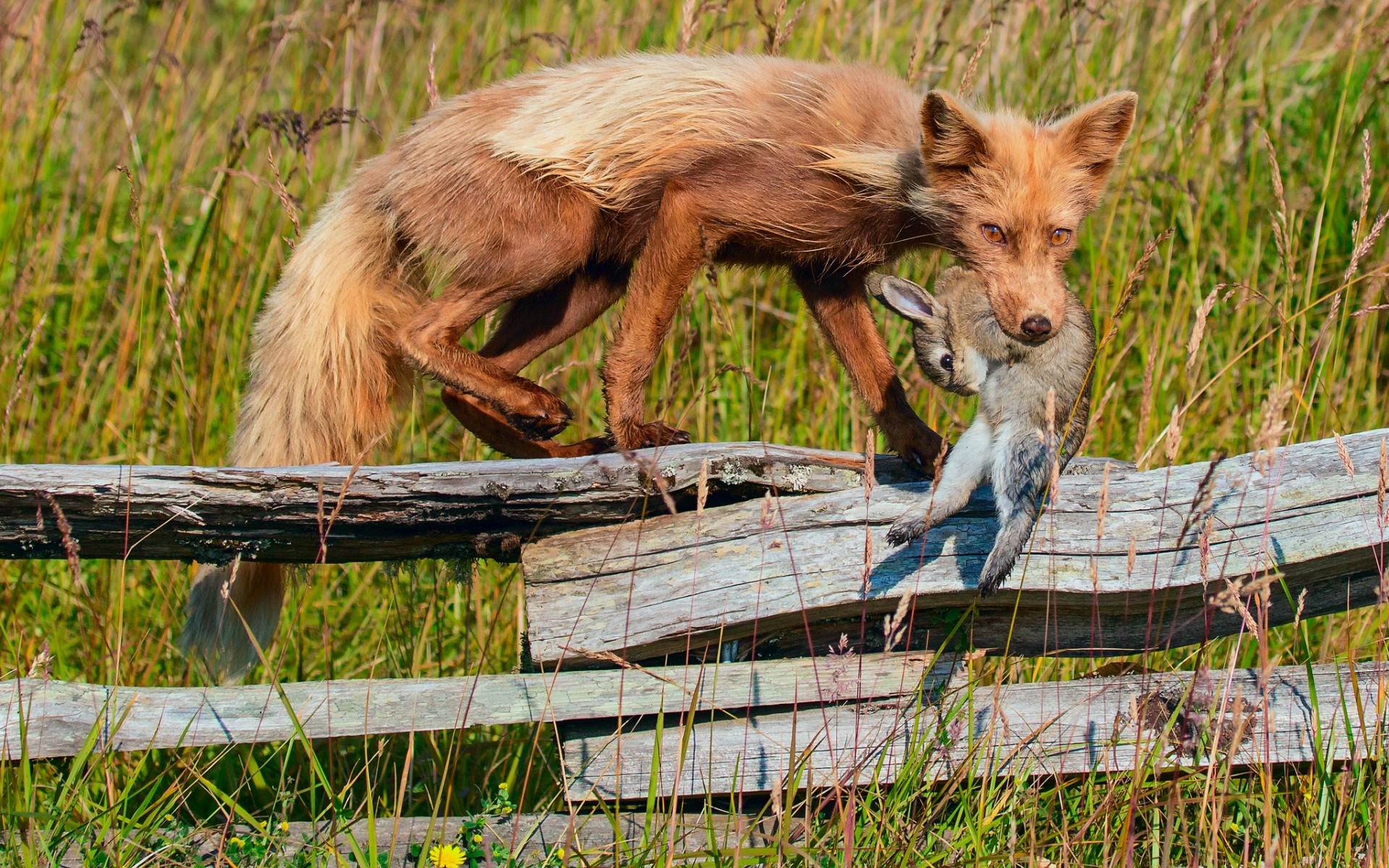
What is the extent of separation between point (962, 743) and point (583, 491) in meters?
0.97

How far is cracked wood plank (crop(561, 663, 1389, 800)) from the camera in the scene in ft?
7.89

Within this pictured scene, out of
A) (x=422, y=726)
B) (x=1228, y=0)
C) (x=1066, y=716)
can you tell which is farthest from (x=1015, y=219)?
(x=1228, y=0)

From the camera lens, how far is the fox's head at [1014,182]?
2742 mm

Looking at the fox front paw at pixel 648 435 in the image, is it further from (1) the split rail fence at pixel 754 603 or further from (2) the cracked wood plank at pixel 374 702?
(2) the cracked wood plank at pixel 374 702

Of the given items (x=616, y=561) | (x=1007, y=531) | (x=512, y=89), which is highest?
(x=512, y=89)

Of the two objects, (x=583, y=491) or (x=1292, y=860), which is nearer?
(x=1292, y=860)

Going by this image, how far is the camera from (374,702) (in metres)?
2.46

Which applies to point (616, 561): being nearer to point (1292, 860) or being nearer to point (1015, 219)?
point (1015, 219)

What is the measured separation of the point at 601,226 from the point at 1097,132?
4.32 ft

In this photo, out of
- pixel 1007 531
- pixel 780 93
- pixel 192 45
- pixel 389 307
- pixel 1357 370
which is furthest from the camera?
pixel 192 45

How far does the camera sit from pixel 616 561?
255cm

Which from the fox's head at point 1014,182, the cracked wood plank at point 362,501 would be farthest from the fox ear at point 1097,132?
the cracked wood plank at point 362,501

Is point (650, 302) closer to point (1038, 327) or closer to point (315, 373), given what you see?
point (315, 373)

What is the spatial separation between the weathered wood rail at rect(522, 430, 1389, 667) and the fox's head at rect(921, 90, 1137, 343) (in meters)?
0.52
